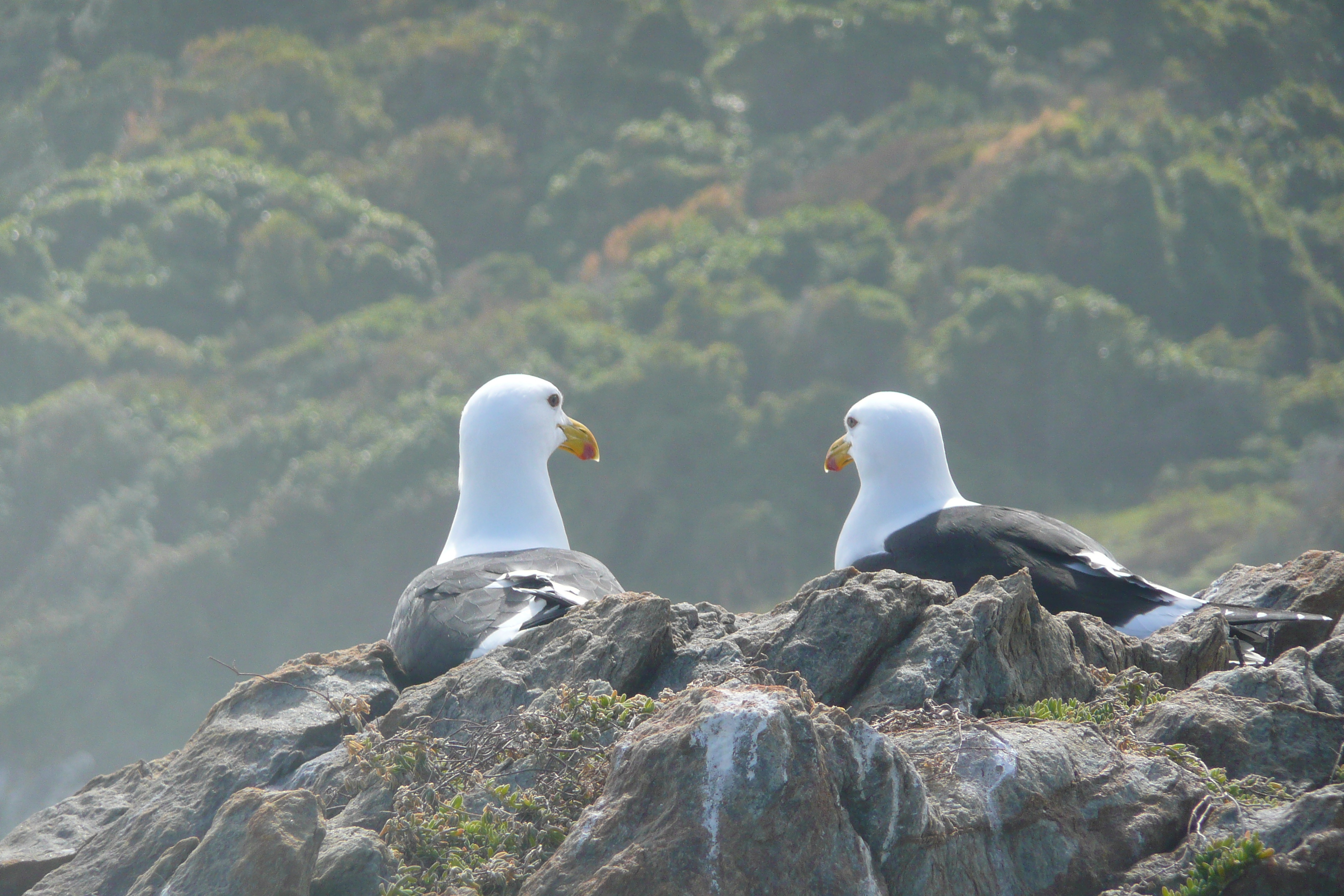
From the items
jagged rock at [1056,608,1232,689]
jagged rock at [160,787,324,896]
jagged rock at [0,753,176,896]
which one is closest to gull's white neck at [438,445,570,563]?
jagged rock at [0,753,176,896]

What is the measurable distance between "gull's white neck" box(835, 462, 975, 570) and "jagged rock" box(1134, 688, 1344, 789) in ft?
9.45

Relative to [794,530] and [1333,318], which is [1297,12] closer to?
[1333,318]

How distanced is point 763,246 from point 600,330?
219 inches

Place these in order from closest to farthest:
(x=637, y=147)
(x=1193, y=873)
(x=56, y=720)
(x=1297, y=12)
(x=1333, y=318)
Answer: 1. (x=1193, y=873)
2. (x=56, y=720)
3. (x=1333, y=318)
4. (x=1297, y=12)
5. (x=637, y=147)

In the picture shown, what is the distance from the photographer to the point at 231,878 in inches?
170

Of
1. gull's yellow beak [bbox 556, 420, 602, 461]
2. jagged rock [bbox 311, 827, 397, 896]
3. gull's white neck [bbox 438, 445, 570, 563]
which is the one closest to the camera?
jagged rock [bbox 311, 827, 397, 896]

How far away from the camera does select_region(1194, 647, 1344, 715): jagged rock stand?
17.0 ft

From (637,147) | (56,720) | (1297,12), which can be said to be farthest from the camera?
(637,147)

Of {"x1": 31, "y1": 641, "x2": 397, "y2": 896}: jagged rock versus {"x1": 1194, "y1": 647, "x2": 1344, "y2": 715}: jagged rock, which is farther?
{"x1": 31, "y1": 641, "x2": 397, "y2": 896}: jagged rock

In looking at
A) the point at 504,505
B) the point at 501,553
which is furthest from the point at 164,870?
the point at 504,505

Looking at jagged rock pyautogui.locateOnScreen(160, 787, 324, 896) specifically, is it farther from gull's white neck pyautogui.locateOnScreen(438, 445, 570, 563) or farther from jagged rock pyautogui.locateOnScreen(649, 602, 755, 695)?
gull's white neck pyautogui.locateOnScreen(438, 445, 570, 563)

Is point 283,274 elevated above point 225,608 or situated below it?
above

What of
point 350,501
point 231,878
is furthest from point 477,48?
point 231,878

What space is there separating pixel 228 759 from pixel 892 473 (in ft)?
14.4
